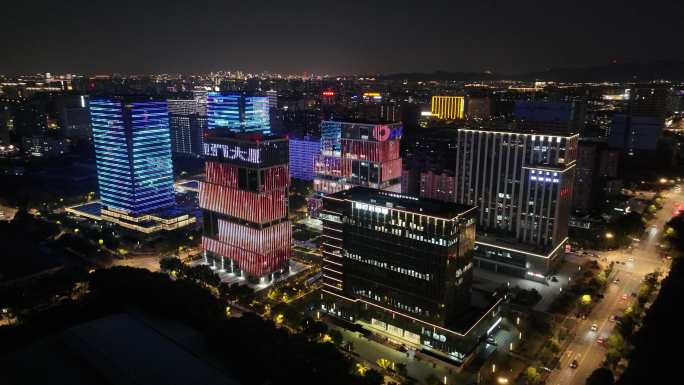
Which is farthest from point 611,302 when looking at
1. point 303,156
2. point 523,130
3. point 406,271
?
point 303,156

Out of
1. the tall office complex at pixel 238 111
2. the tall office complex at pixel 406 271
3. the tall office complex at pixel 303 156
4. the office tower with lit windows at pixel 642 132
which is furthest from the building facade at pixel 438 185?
the office tower with lit windows at pixel 642 132

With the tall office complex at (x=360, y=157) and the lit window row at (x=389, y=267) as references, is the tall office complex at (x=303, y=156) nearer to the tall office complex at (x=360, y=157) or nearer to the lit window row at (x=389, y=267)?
the tall office complex at (x=360, y=157)

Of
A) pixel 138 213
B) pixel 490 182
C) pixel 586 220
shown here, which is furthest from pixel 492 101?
pixel 138 213

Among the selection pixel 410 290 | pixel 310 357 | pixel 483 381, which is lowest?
pixel 483 381

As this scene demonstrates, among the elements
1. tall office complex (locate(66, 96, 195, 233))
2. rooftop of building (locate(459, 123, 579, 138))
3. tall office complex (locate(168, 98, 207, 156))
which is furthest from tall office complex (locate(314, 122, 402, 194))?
tall office complex (locate(168, 98, 207, 156))

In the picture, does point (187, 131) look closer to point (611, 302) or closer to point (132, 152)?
point (132, 152)

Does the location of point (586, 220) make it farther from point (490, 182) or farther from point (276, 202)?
point (276, 202)
